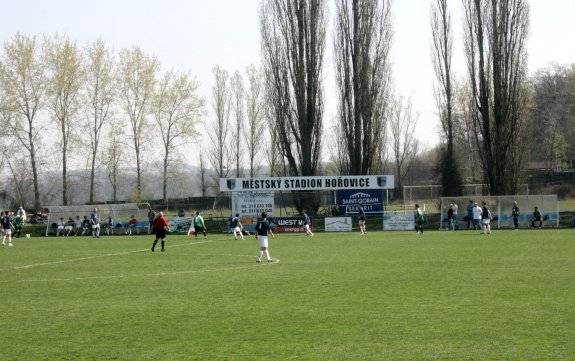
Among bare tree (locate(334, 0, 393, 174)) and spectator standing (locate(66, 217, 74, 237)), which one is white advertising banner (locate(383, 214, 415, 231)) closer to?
bare tree (locate(334, 0, 393, 174))

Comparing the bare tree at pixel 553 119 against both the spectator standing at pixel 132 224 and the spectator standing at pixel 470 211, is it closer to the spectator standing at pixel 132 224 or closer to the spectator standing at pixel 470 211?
the spectator standing at pixel 470 211

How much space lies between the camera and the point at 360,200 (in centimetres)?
5606

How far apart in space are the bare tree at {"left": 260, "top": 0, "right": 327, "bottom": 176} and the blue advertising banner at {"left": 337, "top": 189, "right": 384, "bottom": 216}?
7.03 m

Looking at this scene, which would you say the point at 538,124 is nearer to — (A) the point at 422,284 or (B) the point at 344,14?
(B) the point at 344,14

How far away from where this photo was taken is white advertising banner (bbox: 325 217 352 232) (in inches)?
2144

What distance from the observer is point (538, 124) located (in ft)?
327

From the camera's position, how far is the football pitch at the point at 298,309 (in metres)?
11.0

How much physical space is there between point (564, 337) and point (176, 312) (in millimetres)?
7390

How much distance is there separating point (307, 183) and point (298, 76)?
1022 centimetres

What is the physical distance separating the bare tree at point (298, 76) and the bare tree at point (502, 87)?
517 inches

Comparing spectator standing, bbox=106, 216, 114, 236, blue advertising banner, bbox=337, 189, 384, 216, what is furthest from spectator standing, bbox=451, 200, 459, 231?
spectator standing, bbox=106, 216, 114, 236

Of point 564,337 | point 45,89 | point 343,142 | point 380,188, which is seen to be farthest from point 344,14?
point 564,337

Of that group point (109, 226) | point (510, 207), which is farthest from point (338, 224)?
point (109, 226)

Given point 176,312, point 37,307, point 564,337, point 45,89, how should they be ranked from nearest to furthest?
point 564,337 < point 176,312 < point 37,307 < point 45,89
